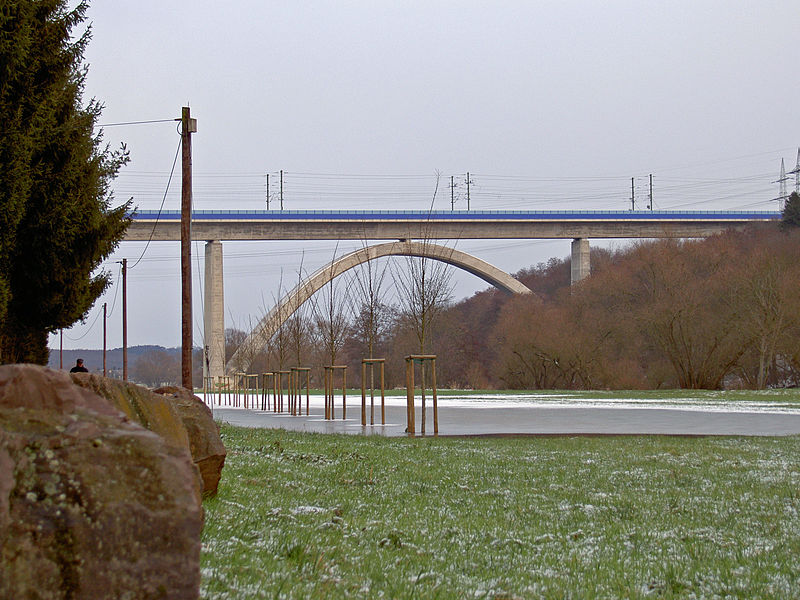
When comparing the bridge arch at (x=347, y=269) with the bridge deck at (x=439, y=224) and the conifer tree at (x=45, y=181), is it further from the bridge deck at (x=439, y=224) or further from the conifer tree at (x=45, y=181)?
the conifer tree at (x=45, y=181)

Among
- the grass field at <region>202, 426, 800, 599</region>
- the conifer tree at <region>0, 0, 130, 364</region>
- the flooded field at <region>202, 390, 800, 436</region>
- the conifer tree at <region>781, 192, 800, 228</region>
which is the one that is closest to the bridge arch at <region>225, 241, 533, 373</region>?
the flooded field at <region>202, 390, 800, 436</region>

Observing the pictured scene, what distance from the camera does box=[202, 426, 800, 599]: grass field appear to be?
5254 millimetres

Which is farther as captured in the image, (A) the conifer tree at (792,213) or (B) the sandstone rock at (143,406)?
(A) the conifer tree at (792,213)

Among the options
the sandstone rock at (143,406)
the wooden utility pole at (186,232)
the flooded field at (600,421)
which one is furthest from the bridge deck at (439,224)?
the sandstone rock at (143,406)

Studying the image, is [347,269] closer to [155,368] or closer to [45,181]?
[45,181]

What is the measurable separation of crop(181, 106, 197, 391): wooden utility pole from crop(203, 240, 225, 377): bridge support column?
49559 millimetres

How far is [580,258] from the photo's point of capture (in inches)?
3034

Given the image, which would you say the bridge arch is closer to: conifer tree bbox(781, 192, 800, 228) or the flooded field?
the flooded field

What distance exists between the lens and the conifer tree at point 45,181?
1564 cm

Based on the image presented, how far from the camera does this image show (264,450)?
13938mm

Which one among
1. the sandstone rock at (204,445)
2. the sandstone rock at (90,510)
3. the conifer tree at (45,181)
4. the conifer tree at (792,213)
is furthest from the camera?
the conifer tree at (792,213)

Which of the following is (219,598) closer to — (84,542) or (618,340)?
(84,542)

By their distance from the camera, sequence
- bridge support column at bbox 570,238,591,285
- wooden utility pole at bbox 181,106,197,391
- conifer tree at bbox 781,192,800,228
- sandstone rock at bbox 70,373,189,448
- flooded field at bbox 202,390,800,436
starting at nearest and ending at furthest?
sandstone rock at bbox 70,373,189,448 → flooded field at bbox 202,390,800,436 → wooden utility pole at bbox 181,106,197,391 → conifer tree at bbox 781,192,800,228 → bridge support column at bbox 570,238,591,285

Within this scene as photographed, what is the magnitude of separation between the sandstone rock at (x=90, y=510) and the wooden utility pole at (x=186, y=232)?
1783 cm
